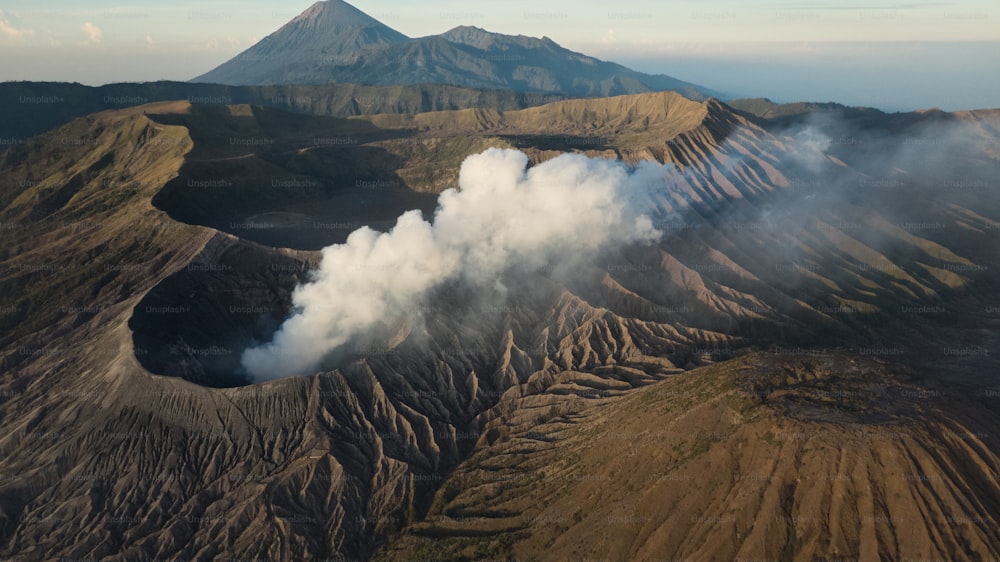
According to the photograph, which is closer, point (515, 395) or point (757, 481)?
point (757, 481)

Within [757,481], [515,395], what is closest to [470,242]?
[515,395]

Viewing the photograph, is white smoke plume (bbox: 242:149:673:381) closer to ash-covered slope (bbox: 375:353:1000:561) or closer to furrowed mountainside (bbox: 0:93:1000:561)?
furrowed mountainside (bbox: 0:93:1000:561)

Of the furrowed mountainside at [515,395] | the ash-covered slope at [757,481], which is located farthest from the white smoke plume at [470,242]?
the ash-covered slope at [757,481]

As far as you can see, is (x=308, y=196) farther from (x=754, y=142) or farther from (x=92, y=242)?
(x=754, y=142)

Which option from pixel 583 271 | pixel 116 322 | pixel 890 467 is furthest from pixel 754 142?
pixel 116 322

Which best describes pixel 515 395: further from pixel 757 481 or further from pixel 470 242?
pixel 757 481

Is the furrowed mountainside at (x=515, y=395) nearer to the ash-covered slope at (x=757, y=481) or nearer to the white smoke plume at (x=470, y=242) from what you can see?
the ash-covered slope at (x=757, y=481)

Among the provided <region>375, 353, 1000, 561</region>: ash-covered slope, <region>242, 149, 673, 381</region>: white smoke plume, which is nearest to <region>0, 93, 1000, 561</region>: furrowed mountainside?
<region>375, 353, 1000, 561</region>: ash-covered slope
